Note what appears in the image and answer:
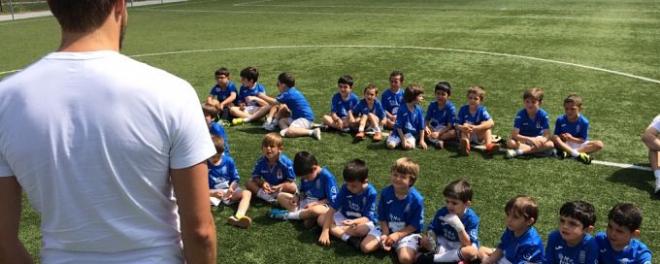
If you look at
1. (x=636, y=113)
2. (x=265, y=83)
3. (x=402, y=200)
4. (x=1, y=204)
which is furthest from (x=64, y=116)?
(x=265, y=83)

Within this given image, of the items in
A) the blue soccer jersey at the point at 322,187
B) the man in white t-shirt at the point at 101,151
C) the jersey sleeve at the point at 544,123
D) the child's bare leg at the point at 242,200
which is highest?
the man in white t-shirt at the point at 101,151

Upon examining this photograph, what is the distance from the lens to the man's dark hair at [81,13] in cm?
179

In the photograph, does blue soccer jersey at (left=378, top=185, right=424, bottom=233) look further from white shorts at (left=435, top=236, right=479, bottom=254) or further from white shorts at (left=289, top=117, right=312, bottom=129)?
white shorts at (left=289, top=117, right=312, bottom=129)

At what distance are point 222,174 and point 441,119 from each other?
362cm

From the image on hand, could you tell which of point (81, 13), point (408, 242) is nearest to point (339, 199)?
point (408, 242)

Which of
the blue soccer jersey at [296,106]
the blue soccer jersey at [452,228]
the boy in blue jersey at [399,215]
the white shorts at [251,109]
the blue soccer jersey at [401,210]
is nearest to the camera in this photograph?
the blue soccer jersey at [452,228]

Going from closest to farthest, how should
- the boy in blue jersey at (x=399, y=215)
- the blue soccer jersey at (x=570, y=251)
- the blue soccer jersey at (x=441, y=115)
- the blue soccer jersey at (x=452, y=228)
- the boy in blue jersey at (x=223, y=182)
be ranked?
1. the blue soccer jersey at (x=570, y=251)
2. the blue soccer jersey at (x=452, y=228)
3. the boy in blue jersey at (x=399, y=215)
4. the boy in blue jersey at (x=223, y=182)
5. the blue soccer jersey at (x=441, y=115)

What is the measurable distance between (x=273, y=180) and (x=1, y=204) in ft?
15.3

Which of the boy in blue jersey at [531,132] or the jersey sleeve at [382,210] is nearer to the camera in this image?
the jersey sleeve at [382,210]

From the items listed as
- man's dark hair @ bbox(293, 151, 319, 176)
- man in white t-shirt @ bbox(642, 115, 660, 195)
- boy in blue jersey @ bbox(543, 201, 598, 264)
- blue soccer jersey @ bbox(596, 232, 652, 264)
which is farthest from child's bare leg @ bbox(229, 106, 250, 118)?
blue soccer jersey @ bbox(596, 232, 652, 264)

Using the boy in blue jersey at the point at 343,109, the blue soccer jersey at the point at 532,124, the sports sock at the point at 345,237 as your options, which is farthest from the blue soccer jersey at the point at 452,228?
the boy in blue jersey at the point at 343,109

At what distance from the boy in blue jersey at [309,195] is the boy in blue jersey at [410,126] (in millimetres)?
2340

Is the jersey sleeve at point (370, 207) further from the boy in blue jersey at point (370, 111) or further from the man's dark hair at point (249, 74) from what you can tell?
the man's dark hair at point (249, 74)

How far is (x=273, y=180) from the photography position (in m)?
6.56
